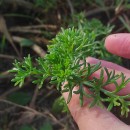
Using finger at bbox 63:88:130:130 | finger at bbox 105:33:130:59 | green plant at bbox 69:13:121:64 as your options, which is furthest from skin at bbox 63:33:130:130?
green plant at bbox 69:13:121:64

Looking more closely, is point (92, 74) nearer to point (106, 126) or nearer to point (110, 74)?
point (110, 74)

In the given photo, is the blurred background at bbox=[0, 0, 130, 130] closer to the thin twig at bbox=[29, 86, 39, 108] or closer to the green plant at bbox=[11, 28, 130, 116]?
the thin twig at bbox=[29, 86, 39, 108]

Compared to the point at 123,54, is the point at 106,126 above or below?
below

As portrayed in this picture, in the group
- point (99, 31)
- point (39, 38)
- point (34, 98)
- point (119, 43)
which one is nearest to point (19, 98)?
point (34, 98)

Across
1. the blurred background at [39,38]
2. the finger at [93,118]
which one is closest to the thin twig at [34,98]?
the blurred background at [39,38]

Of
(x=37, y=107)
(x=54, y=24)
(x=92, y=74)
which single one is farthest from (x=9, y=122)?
(x=92, y=74)

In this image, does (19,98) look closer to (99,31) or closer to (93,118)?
(99,31)
